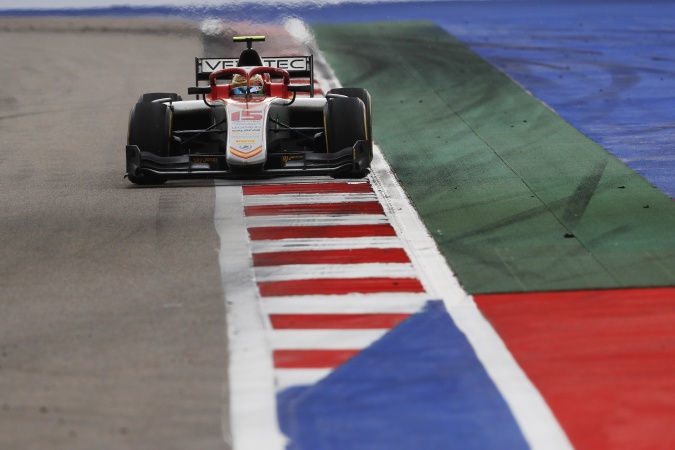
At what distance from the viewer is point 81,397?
9.02m

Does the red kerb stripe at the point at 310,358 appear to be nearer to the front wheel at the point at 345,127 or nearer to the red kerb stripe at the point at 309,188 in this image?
the front wheel at the point at 345,127

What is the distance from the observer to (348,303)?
11.1 m

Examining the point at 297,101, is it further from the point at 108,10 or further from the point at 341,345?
the point at 108,10

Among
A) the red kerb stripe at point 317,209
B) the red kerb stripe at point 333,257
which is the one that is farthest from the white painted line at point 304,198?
the red kerb stripe at point 333,257

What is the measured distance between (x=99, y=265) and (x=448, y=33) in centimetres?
1813

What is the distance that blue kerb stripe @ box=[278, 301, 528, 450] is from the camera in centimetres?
829

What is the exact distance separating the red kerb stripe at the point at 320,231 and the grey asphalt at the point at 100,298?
0.55 metres

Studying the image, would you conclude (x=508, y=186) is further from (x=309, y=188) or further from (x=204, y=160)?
(x=204, y=160)

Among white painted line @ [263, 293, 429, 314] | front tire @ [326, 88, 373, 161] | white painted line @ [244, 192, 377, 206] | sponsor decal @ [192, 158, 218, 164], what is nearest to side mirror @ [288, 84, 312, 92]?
front tire @ [326, 88, 373, 161]

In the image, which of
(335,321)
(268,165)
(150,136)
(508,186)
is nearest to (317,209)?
(268,165)

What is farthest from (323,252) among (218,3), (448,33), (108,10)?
(108,10)

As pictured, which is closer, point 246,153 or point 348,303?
point 348,303

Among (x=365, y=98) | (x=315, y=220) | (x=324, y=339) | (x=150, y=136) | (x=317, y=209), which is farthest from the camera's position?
(x=365, y=98)

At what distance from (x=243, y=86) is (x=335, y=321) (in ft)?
20.9
